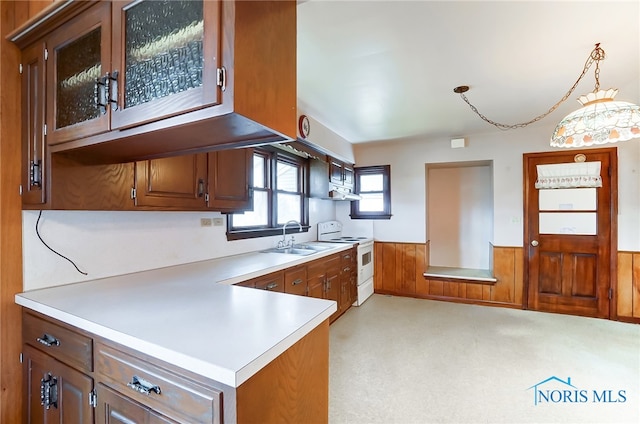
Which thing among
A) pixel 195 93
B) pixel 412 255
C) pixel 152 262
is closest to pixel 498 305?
pixel 412 255

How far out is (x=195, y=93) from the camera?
89cm

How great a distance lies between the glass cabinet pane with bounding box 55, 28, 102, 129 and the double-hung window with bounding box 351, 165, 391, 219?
4131 millimetres

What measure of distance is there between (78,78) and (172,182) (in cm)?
A: 72

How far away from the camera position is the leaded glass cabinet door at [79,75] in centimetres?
114

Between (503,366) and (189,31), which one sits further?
(503,366)

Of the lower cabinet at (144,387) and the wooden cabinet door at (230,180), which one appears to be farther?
the wooden cabinet door at (230,180)

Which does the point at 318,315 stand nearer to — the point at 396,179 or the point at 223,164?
the point at 223,164

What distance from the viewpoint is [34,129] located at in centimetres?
144

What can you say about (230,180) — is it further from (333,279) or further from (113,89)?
(333,279)

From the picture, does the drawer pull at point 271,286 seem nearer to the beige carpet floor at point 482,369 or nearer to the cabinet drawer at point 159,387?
the beige carpet floor at point 482,369

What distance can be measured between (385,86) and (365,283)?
2918 millimetres

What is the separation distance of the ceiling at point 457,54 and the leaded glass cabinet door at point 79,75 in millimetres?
1019

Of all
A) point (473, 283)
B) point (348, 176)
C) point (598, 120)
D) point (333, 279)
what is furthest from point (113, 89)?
point (473, 283)

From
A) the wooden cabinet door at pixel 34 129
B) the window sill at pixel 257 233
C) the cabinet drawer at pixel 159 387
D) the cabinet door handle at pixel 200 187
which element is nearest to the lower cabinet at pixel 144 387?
the cabinet drawer at pixel 159 387
